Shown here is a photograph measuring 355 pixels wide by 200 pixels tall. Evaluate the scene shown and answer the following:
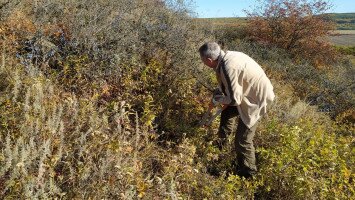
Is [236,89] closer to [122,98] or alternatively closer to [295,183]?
[295,183]

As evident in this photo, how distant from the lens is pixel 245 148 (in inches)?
166

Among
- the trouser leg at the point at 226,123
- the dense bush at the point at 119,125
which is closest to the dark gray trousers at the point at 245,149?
the dense bush at the point at 119,125

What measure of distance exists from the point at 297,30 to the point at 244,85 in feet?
35.5

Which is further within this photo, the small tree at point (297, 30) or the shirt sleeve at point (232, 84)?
the small tree at point (297, 30)

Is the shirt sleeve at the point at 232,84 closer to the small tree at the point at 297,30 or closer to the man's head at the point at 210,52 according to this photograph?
the man's head at the point at 210,52

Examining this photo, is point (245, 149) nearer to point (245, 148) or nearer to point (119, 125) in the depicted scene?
point (245, 148)

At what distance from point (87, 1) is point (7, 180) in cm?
440

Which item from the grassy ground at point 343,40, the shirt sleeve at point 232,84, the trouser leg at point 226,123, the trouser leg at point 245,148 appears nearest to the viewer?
the shirt sleeve at point 232,84

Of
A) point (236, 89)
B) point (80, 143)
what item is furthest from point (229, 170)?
point (80, 143)

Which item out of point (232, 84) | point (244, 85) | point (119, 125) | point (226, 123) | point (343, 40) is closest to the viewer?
point (119, 125)

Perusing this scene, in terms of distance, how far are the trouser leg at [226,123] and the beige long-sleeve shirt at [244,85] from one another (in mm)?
404

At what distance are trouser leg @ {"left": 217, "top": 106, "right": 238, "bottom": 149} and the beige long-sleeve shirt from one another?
1.33 ft

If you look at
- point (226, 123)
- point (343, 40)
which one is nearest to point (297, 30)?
point (226, 123)

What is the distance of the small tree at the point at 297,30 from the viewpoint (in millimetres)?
13781
